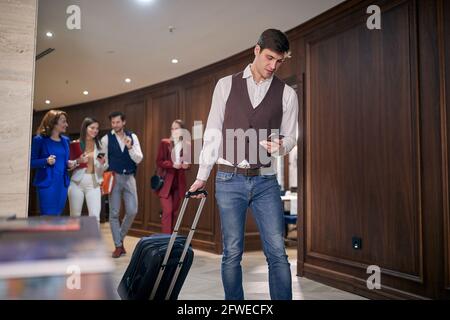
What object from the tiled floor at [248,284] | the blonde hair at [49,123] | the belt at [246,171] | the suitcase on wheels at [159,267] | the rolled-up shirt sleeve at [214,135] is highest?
the blonde hair at [49,123]

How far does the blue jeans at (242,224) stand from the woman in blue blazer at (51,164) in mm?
1789

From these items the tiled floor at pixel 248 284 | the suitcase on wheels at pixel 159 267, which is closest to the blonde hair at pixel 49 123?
the tiled floor at pixel 248 284

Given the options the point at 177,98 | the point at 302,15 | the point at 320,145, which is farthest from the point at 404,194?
the point at 177,98

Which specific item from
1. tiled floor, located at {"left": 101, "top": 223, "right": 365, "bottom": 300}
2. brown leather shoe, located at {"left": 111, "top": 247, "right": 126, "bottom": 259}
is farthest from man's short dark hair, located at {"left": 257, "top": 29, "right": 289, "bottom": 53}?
brown leather shoe, located at {"left": 111, "top": 247, "right": 126, "bottom": 259}

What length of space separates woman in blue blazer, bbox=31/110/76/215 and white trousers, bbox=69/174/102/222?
0.42 meters

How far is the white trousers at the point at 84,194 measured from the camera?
3.80 m

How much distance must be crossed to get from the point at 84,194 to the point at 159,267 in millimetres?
2250

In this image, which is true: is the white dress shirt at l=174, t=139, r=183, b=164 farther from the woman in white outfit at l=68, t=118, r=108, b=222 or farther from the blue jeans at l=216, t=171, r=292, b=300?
the blue jeans at l=216, t=171, r=292, b=300

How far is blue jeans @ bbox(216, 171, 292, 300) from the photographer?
1887mm

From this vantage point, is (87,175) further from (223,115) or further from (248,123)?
(248,123)

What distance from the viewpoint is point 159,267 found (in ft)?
6.17

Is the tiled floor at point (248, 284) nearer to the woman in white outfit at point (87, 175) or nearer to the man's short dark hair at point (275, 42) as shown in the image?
the woman in white outfit at point (87, 175)

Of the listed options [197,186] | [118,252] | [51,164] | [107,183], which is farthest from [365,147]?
[107,183]
